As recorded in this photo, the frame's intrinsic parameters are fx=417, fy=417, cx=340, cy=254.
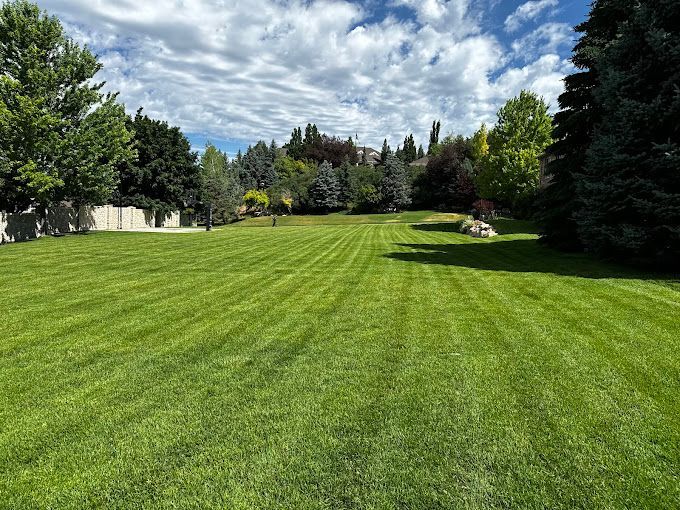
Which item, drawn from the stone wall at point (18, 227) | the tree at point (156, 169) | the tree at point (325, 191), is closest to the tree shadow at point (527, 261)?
the stone wall at point (18, 227)

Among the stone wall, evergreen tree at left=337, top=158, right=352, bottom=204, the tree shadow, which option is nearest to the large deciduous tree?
evergreen tree at left=337, top=158, right=352, bottom=204

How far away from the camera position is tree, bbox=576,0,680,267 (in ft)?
33.3

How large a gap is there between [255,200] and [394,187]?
21.8 metres

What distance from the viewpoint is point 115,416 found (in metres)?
3.59

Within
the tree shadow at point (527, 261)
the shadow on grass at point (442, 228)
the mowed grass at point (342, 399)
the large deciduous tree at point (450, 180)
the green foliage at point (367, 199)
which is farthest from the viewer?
the green foliage at point (367, 199)

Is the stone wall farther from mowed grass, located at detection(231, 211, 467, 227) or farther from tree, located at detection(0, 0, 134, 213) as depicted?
mowed grass, located at detection(231, 211, 467, 227)

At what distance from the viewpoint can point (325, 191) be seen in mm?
63906

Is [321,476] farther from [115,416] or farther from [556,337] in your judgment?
[556,337]

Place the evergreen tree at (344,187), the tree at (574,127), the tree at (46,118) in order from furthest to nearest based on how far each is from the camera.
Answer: the evergreen tree at (344,187) < the tree at (46,118) < the tree at (574,127)

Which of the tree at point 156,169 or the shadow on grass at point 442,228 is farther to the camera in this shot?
the tree at point 156,169

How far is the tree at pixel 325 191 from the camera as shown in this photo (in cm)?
6388

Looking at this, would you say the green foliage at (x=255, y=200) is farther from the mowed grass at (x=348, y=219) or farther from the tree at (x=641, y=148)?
the tree at (x=641, y=148)

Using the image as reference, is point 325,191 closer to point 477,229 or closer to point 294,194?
Answer: point 294,194

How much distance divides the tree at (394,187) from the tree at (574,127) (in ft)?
138
